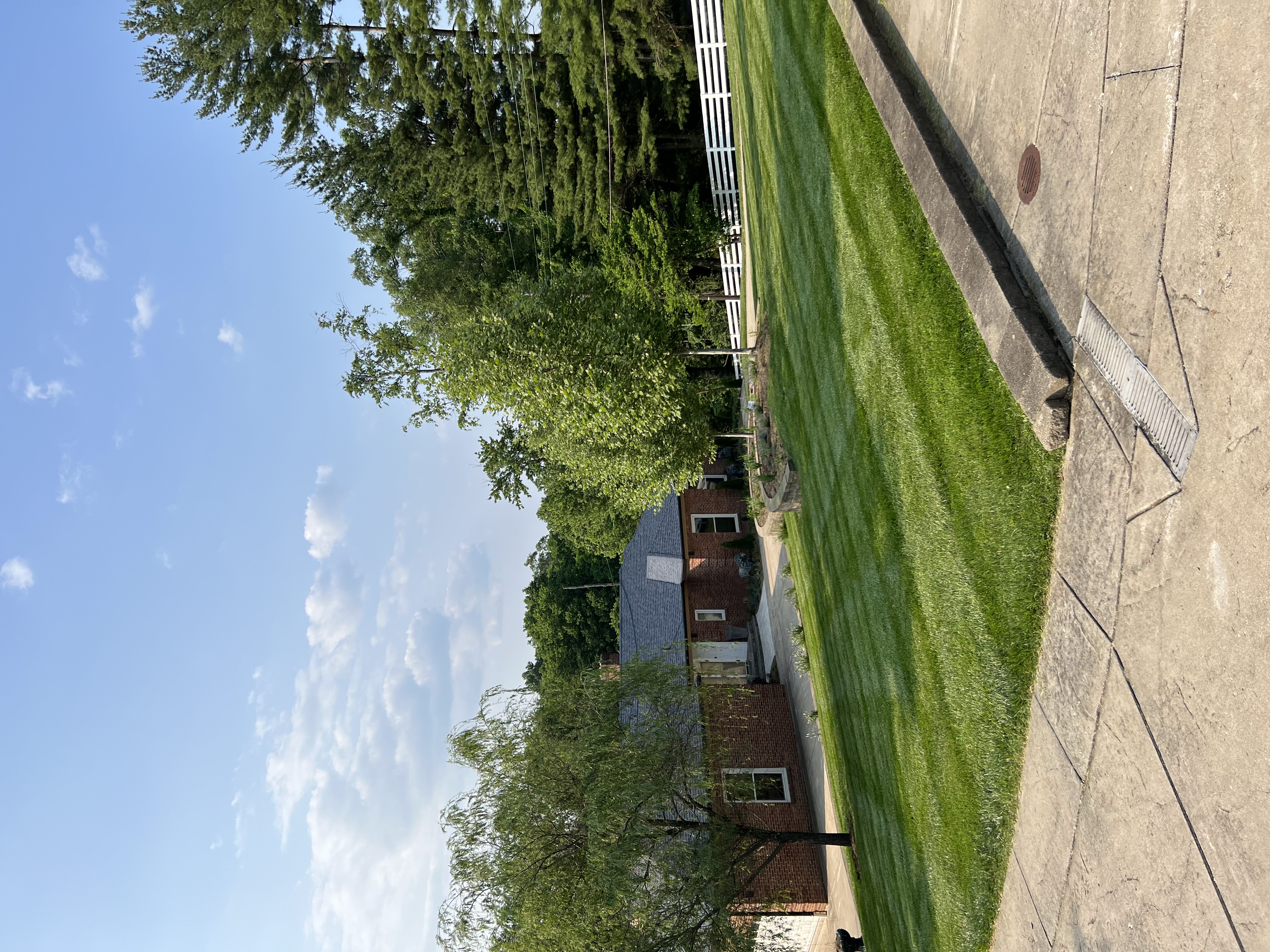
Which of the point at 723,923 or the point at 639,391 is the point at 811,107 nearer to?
the point at 639,391

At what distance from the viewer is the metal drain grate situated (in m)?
4.66

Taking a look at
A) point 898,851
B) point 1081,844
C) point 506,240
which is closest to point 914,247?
point 1081,844

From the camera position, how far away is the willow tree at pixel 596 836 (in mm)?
14180

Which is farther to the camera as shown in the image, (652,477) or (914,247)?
(652,477)

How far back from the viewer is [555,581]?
2210 inches

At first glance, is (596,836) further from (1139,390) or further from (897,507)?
(1139,390)

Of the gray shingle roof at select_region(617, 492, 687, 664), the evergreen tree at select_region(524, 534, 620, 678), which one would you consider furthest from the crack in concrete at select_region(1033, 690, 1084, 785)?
the evergreen tree at select_region(524, 534, 620, 678)

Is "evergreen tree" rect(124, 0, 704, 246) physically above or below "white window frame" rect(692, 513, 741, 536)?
above

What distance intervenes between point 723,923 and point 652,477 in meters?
9.74

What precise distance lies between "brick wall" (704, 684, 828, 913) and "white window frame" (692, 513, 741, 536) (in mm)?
11234

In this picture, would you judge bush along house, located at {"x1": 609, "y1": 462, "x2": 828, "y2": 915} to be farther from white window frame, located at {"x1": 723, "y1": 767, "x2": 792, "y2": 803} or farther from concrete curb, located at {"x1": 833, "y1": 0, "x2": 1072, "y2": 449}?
concrete curb, located at {"x1": 833, "y1": 0, "x2": 1072, "y2": 449}

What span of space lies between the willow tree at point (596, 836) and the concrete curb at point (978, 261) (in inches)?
449

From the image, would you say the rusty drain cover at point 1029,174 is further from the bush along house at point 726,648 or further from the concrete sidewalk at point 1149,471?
the bush along house at point 726,648

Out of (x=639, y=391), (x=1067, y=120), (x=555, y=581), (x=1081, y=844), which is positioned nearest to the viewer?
(x=1067, y=120)
